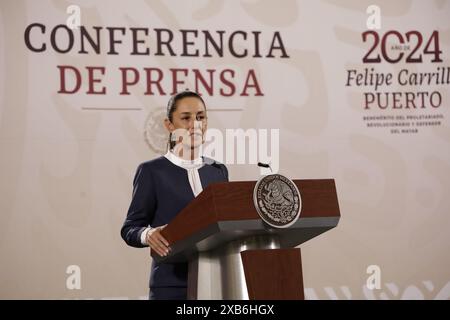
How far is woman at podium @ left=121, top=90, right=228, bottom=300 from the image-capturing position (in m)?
2.30

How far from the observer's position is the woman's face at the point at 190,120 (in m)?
2.47

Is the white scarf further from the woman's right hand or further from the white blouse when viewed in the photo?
the woman's right hand

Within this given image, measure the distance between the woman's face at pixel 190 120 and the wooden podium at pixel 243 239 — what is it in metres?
0.53

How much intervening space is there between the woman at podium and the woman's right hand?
0.08 feet

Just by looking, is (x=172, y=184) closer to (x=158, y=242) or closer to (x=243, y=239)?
(x=158, y=242)

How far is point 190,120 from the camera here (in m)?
2.49

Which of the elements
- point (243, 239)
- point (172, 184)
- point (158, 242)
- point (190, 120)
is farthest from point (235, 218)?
point (190, 120)

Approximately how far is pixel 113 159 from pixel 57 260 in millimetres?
656

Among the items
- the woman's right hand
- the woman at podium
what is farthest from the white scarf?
the woman's right hand

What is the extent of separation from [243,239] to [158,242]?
0.35 metres

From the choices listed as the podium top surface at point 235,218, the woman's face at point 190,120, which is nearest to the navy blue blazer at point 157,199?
the woman's face at point 190,120

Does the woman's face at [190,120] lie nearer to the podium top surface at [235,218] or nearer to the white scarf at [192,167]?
the white scarf at [192,167]

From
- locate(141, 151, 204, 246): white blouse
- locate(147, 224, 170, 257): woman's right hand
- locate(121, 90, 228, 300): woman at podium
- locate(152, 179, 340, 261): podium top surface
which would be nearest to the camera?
locate(152, 179, 340, 261): podium top surface

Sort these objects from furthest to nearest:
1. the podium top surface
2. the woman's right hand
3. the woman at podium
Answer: the woman at podium < the woman's right hand < the podium top surface
